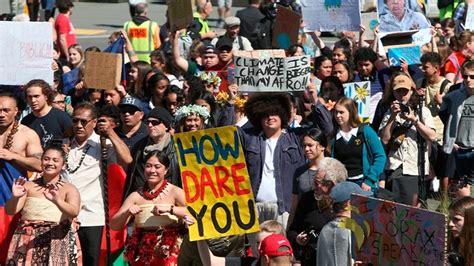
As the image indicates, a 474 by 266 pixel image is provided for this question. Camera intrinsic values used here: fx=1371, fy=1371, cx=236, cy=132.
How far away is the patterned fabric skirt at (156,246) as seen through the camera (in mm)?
9695

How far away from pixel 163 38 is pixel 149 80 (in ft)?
20.8

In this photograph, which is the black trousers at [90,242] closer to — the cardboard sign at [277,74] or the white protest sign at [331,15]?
the cardboard sign at [277,74]

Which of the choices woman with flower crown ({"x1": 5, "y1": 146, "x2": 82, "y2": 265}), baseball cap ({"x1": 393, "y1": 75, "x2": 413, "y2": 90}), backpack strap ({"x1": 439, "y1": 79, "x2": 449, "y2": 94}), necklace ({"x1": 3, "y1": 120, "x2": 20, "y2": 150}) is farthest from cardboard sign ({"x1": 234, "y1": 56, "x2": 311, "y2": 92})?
woman with flower crown ({"x1": 5, "y1": 146, "x2": 82, "y2": 265})

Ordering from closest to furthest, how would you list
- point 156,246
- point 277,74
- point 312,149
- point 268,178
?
point 156,246 < point 312,149 < point 268,178 < point 277,74

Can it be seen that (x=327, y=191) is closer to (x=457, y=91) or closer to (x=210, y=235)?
(x=210, y=235)

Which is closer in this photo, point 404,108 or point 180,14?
point 404,108

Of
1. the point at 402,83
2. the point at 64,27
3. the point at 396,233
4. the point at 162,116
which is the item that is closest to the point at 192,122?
the point at 162,116

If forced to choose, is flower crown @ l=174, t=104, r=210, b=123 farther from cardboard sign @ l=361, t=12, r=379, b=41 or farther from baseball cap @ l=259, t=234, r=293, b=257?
cardboard sign @ l=361, t=12, r=379, b=41

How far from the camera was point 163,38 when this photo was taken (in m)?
19.4

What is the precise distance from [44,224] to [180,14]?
16.5 feet

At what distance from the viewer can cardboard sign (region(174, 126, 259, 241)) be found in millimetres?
8781

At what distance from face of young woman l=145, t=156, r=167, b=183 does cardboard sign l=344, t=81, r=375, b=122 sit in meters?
3.61

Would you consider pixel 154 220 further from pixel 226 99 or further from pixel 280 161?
pixel 226 99

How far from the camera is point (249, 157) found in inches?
412
